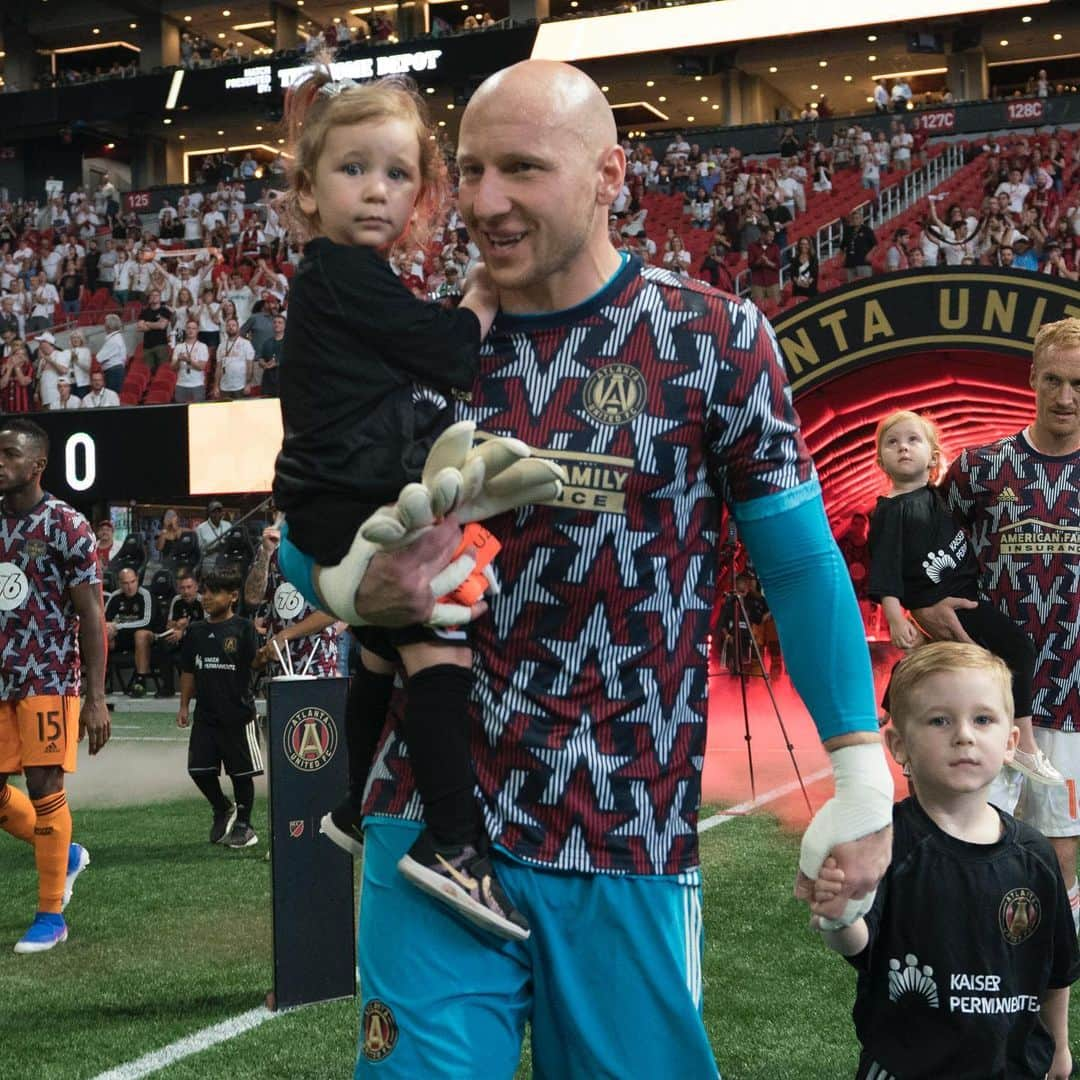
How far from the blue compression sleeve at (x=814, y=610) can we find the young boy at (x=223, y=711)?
7502 mm

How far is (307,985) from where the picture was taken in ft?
18.5

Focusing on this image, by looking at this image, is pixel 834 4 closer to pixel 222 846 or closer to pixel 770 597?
pixel 222 846

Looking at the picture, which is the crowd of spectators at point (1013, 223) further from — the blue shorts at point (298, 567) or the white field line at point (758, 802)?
the blue shorts at point (298, 567)

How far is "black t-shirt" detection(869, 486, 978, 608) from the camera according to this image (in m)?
5.19

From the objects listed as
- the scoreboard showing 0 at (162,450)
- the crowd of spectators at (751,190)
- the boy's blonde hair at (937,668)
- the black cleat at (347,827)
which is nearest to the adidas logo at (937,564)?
the boy's blonde hair at (937,668)

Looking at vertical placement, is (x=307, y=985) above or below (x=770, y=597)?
below

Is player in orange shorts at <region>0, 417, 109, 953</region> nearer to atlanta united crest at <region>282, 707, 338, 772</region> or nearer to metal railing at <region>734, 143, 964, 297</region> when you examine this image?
atlanta united crest at <region>282, 707, 338, 772</region>

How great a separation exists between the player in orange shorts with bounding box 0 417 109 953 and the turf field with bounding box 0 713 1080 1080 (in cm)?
51

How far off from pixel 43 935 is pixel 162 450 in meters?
17.1

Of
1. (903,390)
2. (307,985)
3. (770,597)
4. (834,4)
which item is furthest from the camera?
(834,4)

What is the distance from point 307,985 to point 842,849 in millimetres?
3676

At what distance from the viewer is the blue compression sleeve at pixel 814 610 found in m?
2.41

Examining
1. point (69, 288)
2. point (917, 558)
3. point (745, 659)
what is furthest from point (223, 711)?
point (69, 288)

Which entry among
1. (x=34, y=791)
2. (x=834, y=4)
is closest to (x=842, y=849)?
(x=34, y=791)
